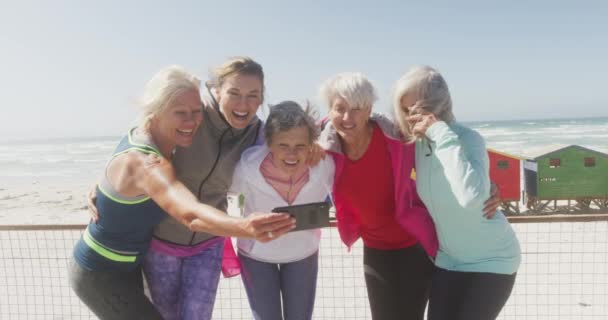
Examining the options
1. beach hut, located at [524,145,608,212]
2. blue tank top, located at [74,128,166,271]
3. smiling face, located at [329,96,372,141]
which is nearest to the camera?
blue tank top, located at [74,128,166,271]

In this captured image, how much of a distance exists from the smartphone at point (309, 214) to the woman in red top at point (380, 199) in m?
0.76

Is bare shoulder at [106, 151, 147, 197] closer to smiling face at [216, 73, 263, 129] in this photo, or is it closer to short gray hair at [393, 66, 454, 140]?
smiling face at [216, 73, 263, 129]

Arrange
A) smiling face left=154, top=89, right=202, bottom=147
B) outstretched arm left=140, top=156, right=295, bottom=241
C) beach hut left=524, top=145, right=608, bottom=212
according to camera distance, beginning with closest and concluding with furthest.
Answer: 1. outstretched arm left=140, top=156, right=295, bottom=241
2. smiling face left=154, top=89, right=202, bottom=147
3. beach hut left=524, top=145, right=608, bottom=212

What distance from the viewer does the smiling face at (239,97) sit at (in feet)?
9.31

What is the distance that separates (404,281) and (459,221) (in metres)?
0.71

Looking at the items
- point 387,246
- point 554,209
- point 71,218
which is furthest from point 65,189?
point 387,246

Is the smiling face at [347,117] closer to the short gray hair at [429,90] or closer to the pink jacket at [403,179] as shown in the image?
the pink jacket at [403,179]

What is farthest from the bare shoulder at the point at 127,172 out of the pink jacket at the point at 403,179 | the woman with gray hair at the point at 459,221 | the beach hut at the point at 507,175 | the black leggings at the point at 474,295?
the beach hut at the point at 507,175

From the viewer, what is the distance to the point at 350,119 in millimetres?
2936

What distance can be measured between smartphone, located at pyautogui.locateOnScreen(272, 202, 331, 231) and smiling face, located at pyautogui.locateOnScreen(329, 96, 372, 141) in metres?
0.76

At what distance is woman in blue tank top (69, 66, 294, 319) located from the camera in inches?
90.5

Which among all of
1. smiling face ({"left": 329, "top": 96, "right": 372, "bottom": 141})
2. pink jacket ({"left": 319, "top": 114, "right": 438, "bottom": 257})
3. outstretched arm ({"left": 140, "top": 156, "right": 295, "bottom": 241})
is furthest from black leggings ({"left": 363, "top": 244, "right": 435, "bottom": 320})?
outstretched arm ({"left": 140, "top": 156, "right": 295, "bottom": 241})

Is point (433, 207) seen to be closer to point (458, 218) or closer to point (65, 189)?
point (458, 218)

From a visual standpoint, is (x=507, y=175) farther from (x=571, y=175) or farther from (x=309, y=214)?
(x=309, y=214)
